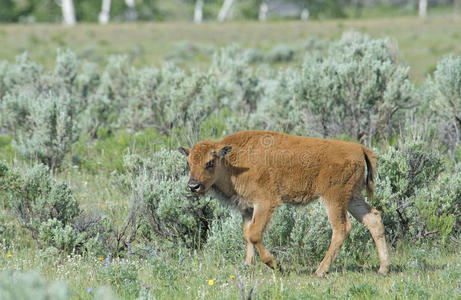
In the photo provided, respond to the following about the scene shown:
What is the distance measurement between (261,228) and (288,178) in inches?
22.7

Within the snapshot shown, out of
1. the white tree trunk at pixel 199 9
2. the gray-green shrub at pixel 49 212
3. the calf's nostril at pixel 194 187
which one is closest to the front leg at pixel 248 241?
the calf's nostril at pixel 194 187

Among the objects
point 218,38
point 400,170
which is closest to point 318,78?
point 400,170

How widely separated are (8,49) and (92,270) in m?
22.4

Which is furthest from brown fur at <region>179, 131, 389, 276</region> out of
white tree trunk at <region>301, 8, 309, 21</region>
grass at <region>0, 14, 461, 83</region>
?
white tree trunk at <region>301, 8, 309, 21</region>

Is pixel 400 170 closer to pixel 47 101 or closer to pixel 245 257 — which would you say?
pixel 245 257

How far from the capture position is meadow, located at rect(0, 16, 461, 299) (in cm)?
518

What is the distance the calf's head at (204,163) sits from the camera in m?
5.72

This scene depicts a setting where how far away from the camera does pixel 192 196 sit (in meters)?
6.77

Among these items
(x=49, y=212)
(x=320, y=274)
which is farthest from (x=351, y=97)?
(x=49, y=212)

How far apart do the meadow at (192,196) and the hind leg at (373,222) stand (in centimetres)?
21

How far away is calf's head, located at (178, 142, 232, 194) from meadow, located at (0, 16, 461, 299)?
37 cm

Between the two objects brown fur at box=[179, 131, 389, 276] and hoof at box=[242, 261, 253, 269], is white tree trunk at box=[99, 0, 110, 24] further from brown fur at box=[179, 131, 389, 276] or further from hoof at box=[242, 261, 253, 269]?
hoof at box=[242, 261, 253, 269]

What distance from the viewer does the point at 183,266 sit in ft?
18.7

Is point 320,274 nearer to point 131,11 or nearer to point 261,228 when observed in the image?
point 261,228
